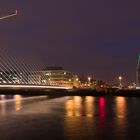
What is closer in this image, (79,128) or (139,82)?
(79,128)

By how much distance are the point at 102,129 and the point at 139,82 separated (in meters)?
131

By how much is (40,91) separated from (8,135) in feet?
261

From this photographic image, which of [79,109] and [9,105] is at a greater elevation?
[9,105]

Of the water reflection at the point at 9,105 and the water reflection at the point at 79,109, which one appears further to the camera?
the water reflection at the point at 9,105

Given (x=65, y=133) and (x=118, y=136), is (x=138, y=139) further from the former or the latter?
(x=65, y=133)

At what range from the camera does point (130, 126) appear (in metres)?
17.5

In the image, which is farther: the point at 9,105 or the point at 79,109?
the point at 9,105

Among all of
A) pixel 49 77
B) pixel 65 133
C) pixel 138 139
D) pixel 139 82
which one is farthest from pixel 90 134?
pixel 49 77

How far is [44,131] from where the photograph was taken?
15789mm

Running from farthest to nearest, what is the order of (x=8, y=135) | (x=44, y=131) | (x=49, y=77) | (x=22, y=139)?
(x=49, y=77) < (x=44, y=131) < (x=8, y=135) < (x=22, y=139)

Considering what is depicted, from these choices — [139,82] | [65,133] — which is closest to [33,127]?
[65,133]

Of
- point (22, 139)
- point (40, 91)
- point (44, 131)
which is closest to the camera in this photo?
point (22, 139)

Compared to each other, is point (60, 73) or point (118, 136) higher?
point (60, 73)

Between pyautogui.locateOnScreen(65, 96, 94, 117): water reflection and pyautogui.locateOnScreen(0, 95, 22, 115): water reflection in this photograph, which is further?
pyautogui.locateOnScreen(0, 95, 22, 115): water reflection
